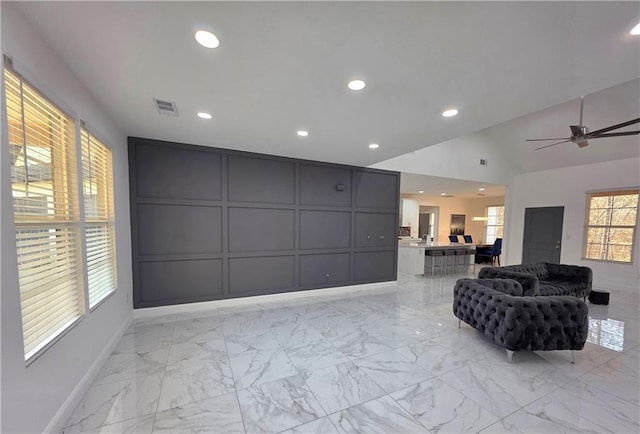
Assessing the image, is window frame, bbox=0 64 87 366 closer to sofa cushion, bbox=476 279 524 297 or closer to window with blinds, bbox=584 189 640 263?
sofa cushion, bbox=476 279 524 297

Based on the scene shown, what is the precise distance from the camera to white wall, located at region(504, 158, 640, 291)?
5.87m

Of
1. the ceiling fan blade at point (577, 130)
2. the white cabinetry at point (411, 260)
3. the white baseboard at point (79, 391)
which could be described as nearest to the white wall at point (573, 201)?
the white cabinetry at point (411, 260)

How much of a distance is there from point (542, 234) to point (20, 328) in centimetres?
1018

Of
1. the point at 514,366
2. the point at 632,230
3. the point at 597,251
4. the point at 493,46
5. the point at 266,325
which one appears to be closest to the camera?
the point at 493,46

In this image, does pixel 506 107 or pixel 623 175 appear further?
pixel 623 175

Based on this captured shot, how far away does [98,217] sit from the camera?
2629 mm

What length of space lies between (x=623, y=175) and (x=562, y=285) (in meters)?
3.92

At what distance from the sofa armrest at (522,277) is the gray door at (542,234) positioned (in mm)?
4340

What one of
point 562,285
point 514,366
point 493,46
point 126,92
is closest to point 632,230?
point 562,285

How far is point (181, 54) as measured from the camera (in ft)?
5.80

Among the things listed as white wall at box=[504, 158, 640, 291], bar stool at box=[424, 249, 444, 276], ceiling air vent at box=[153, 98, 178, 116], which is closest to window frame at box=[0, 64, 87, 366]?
ceiling air vent at box=[153, 98, 178, 116]

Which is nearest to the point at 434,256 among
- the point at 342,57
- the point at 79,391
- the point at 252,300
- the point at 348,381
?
the point at 252,300

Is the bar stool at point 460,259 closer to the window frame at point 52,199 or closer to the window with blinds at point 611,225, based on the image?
the window with blinds at point 611,225

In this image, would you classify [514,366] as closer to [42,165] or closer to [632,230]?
[42,165]
